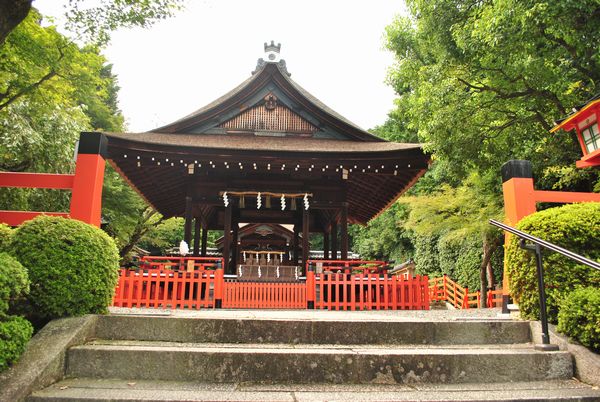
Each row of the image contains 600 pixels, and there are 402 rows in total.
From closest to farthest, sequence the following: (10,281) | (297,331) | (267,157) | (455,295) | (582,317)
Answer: (10,281)
(582,317)
(297,331)
(267,157)
(455,295)

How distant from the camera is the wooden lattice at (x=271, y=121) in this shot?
36.5ft

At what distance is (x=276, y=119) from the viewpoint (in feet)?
37.0

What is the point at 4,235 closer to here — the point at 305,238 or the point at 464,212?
the point at 305,238

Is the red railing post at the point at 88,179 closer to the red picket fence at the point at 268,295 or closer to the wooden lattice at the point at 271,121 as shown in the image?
the red picket fence at the point at 268,295

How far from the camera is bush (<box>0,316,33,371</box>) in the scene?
2764 mm

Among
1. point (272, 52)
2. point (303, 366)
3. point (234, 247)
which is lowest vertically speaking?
point (303, 366)

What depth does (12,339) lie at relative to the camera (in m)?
2.88

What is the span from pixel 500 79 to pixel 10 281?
8.96 metres

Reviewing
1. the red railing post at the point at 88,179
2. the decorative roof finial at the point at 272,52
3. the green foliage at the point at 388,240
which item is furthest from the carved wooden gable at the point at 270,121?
the green foliage at the point at 388,240

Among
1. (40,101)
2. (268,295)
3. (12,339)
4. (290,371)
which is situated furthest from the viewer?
(40,101)

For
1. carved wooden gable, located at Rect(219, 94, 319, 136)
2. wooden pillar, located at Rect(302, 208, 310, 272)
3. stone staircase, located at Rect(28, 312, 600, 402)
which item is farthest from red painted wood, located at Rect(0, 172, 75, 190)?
wooden pillar, located at Rect(302, 208, 310, 272)

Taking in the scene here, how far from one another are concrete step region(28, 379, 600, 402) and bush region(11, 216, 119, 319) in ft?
2.86

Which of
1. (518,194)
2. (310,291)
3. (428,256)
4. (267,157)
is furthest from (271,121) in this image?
(428,256)

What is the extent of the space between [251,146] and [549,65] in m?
6.41
